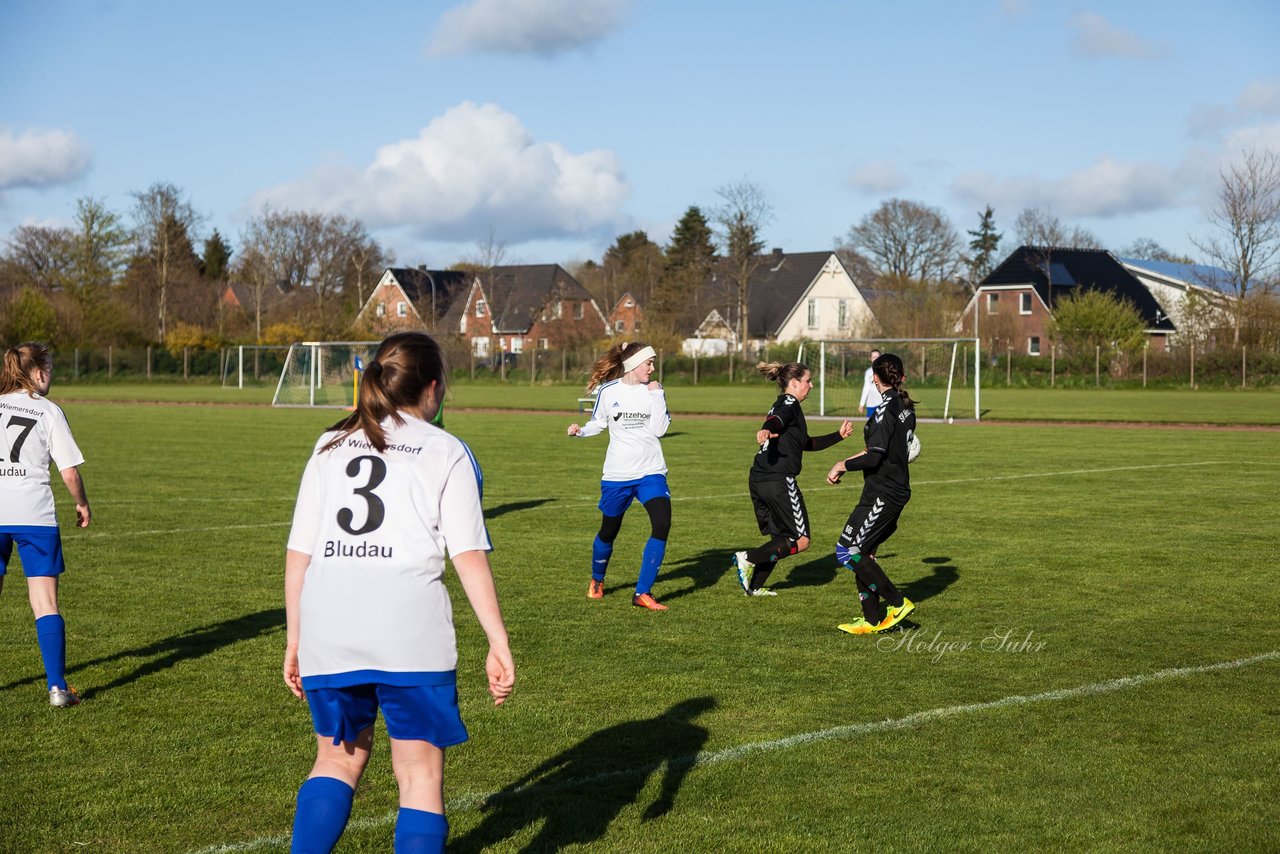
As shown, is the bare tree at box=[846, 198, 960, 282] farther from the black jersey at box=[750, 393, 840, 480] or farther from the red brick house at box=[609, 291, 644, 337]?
the black jersey at box=[750, 393, 840, 480]

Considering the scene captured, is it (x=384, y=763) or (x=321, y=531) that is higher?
(x=321, y=531)

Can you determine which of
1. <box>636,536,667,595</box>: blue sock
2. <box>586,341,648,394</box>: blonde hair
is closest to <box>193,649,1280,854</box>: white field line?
<box>636,536,667,595</box>: blue sock

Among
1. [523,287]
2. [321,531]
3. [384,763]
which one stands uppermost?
[523,287]

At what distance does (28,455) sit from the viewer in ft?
22.7

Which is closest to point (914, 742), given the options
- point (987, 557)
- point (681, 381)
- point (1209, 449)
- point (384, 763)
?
point (384, 763)

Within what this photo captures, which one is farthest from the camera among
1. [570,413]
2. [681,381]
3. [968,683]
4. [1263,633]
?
[681,381]

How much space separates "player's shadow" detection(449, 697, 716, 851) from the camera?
5.05 m

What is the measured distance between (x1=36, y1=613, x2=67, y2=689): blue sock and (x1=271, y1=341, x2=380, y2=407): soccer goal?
41.5 m

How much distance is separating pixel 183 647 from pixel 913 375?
40.9 m

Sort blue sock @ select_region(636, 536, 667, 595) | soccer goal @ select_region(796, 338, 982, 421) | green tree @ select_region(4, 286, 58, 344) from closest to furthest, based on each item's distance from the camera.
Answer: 1. blue sock @ select_region(636, 536, 667, 595)
2. soccer goal @ select_region(796, 338, 982, 421)
3. green tree @ select_region(4, 286, 58, 344)

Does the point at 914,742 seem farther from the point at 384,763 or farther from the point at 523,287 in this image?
the point at 523,287

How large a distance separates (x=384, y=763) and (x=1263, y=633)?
596 centimetres

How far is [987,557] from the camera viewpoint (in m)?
12.0

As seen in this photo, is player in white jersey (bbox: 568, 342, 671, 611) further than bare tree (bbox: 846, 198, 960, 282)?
No
